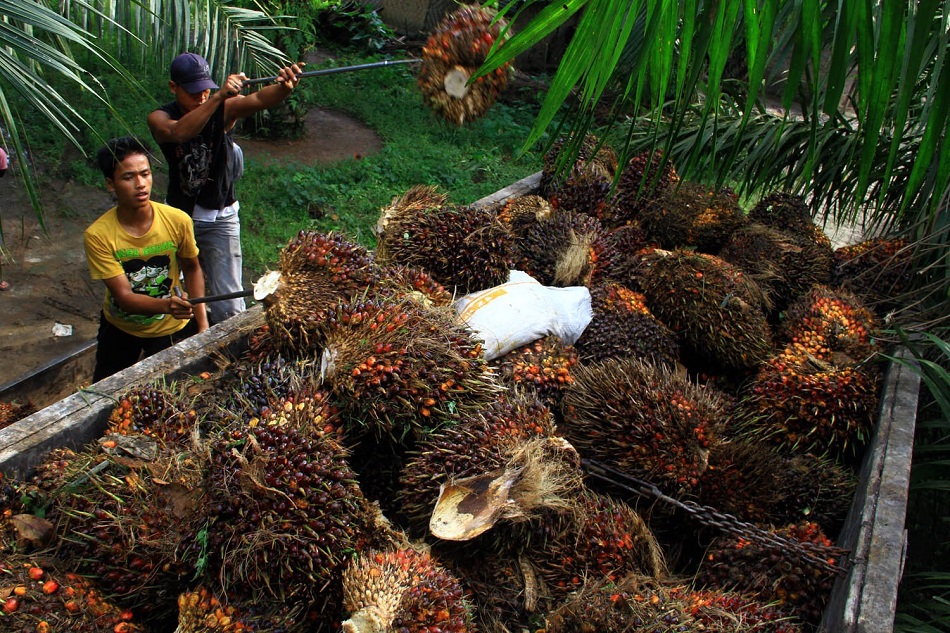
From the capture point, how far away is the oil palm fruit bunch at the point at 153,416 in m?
2.12

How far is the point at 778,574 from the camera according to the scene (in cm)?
216

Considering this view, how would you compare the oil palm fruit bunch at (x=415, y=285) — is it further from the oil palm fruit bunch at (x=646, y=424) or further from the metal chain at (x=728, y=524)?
the metal chain at (x=728, y=524)

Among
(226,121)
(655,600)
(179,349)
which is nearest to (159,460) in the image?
(179,349)

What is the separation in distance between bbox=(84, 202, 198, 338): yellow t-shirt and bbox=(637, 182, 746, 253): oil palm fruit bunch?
2440 millimetres

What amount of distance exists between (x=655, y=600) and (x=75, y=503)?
1533 mm

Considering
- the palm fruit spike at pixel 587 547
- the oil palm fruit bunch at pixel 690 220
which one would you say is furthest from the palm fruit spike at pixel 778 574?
the oil palm fruit bunch at pixel 690 220

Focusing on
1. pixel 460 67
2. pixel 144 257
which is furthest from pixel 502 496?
pixel 144 257

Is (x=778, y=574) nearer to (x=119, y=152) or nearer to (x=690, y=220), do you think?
(x=690, y=220)

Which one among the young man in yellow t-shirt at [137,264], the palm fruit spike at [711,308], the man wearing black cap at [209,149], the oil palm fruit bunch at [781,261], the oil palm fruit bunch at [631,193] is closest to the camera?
the young man in yellow t-shirt at [137,264]

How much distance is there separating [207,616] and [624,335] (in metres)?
2.00

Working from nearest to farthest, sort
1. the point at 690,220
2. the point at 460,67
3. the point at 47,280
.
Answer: the point at 460,67 → the point at 690,220 → the point at 47,280

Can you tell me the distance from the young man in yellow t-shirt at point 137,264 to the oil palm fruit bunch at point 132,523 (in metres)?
0.96

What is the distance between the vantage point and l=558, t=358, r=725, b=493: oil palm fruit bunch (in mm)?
2447

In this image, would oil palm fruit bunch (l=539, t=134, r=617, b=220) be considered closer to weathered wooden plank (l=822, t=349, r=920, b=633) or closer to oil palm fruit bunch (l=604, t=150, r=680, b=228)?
oil palm fruit bunch (l=604, t=150, r=680, b=228)
